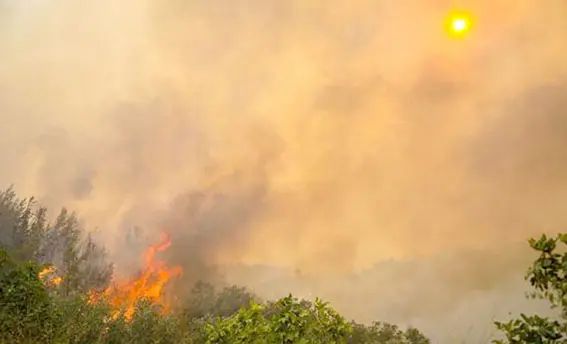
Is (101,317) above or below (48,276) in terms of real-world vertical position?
below

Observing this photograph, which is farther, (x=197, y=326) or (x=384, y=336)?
(x=384, y=336)

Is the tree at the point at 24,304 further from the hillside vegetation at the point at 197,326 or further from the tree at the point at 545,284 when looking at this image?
the tree at the point at 545,284

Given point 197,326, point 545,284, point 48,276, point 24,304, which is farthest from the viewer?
point 48,276

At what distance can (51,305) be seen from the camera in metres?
33.4

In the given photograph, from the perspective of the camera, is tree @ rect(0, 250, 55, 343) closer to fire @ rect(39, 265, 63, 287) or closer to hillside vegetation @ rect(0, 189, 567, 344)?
hillside vegetation @ rect(0, 189, 567, 344)

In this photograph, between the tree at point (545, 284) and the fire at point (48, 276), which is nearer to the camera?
the tree at point (545, 284)

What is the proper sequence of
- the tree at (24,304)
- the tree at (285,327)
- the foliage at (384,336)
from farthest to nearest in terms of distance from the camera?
the foliage at (384,336) → the tree at (24,304) → the tree at (285,327)

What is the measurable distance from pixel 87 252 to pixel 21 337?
86.1m

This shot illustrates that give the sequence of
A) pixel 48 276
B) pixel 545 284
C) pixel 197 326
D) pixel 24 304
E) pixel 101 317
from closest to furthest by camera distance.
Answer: pixel 545 284
pixel 24 304
pixel 101 317
pixel 197 326
pixel 48 276

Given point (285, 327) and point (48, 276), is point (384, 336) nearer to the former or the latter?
point (48, 276)

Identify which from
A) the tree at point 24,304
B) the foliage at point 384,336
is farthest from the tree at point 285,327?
the foliage at point 384,336

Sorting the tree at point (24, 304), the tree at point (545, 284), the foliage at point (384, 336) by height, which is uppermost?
the foliage at point (384, 336)

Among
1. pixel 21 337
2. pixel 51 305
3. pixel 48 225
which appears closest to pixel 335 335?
pixel 21 337

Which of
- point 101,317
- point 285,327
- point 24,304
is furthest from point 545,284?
point 101,317
